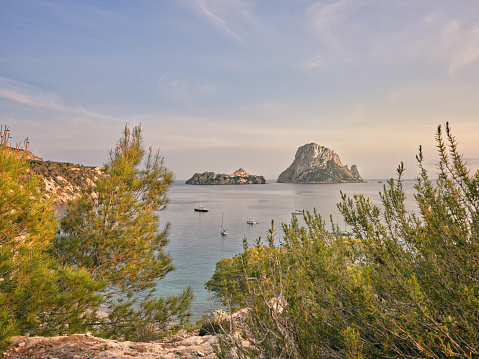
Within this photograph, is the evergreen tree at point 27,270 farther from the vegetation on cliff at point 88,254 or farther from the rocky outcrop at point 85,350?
the rocky outcrop at point 85,350

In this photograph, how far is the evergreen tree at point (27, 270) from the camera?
472cm

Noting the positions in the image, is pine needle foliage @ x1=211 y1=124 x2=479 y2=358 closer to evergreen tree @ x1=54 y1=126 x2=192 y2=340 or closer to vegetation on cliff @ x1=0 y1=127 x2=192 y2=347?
vegetation on cliff @ x1=0 y1=127 x2=192 y2=347

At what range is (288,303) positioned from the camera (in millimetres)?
3072

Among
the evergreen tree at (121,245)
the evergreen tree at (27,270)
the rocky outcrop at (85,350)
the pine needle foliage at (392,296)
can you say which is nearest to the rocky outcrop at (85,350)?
the rocky outcrop at (85,350)

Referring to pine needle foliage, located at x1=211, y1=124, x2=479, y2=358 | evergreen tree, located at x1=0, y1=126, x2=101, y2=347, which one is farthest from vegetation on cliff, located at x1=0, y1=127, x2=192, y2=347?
pine needle foliage, located at x1=211, y1=124, x2=479, y2=358

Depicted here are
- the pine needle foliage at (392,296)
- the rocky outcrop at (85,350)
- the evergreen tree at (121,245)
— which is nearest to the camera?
the pine needle foliage at (392,296)

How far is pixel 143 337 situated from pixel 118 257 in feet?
8.64

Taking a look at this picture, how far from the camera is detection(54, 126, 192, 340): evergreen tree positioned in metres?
8.51

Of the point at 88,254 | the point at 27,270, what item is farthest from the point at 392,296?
the point at 88,254

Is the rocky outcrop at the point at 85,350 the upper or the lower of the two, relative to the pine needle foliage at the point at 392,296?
lower

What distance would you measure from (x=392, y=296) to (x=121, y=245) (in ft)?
26.0

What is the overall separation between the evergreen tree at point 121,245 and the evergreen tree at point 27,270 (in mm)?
A: 2631

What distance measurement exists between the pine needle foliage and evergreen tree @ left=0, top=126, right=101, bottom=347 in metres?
3.68

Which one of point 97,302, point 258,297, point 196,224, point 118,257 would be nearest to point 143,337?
point 118,257
